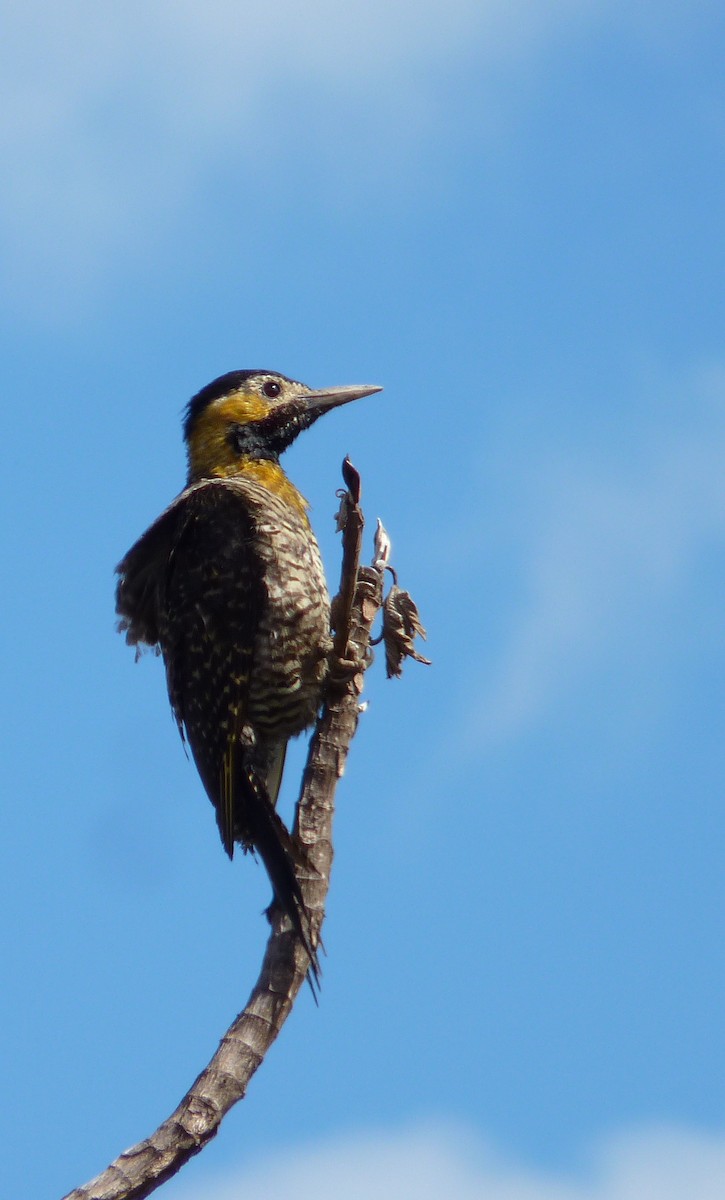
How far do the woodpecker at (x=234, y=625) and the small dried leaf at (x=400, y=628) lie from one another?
690 millimetres

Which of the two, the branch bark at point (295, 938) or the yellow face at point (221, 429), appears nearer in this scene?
the branch bark at point (295, 938)

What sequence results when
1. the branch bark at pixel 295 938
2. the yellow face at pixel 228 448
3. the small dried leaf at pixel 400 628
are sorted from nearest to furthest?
1. the branch bark at pixel 295 938
2. the small dried leaf at pixel 400 628
3. the yellow face at pixel 228 448

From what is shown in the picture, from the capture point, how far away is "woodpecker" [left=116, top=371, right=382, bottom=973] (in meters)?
8.26

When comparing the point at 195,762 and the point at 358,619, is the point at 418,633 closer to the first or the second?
the point at 358,619

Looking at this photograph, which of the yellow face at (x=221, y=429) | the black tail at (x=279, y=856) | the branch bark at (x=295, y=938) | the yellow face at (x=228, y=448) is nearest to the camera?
the branch bark at (x=295, y=938)

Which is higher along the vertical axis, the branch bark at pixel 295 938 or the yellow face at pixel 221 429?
the yellow face at pixel 221 429

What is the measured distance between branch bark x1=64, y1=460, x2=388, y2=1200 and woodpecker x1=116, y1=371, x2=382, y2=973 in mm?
534

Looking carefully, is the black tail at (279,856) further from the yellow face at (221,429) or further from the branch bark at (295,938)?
the yellow face at (221,429)

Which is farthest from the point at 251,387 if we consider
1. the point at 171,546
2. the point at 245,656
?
the point at 245,656

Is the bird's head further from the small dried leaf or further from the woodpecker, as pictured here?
the small dried leaf

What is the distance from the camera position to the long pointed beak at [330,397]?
→ 984cm

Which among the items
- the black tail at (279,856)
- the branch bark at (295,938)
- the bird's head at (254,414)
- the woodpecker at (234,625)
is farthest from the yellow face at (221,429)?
the black tail at (279,856)

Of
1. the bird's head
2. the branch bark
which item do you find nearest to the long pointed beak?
the bird's head

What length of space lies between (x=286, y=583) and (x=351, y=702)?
111cm
